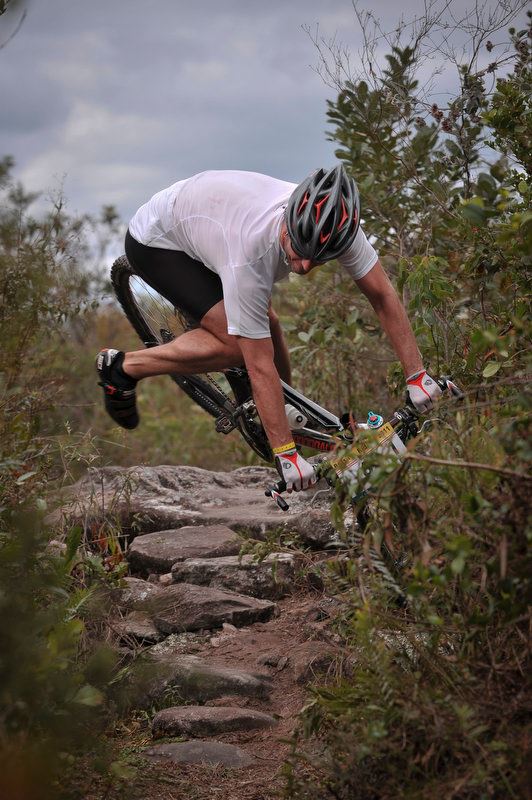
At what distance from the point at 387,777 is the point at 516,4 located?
439cm

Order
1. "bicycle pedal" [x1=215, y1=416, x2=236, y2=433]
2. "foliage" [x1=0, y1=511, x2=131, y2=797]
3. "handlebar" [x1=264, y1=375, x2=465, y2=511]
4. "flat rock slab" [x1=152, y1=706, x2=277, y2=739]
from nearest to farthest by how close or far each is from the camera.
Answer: "foliage" [x1=0, y1=511, x2=131, y2=797] → "flat rock slab" [x1=152, y1=706, x2=277, y2=739] → "handlebar" [x1=264, y1=375, x2=465, y2=511] → "bicycle pedal" [x1=215, y1=416, x2=236, y2=433]

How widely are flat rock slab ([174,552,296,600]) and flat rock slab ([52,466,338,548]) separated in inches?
8.8

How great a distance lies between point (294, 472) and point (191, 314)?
1.23 metres

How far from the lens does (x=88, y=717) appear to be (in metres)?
2.88

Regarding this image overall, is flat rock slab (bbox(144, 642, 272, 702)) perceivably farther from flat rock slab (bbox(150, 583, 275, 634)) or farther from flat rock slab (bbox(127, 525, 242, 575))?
flat rock slab (bbox(127, 525, 242, 575))

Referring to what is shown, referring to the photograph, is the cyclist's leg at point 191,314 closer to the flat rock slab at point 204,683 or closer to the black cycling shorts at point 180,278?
the black cycling shorts at point 180,278

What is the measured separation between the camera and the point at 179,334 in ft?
19.5

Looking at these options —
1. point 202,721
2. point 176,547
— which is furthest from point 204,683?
point 176,547

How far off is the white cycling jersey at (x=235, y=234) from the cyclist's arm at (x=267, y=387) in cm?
7

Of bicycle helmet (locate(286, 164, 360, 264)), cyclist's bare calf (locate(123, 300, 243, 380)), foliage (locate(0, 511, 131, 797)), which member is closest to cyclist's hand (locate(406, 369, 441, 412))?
bicycle helmet (locate(286, 164, 360, 264))

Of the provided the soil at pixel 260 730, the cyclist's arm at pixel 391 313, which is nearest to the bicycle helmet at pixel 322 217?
the cyclist's arm at pixel 391 313

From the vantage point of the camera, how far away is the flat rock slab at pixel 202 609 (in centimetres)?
479

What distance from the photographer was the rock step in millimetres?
4793

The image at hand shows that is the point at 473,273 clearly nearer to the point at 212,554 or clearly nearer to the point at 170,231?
the point at 170,231
